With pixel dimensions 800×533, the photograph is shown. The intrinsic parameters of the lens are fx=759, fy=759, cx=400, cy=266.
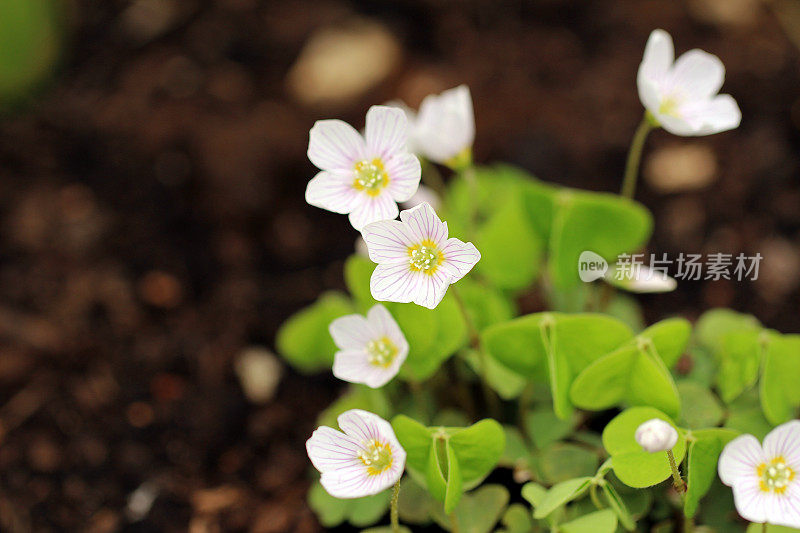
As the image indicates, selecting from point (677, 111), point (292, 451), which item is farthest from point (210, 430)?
point (677, 111)

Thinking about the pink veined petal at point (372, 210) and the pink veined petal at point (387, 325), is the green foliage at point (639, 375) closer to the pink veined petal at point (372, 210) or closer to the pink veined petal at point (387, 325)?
the pink veined petal at point (387, 325)

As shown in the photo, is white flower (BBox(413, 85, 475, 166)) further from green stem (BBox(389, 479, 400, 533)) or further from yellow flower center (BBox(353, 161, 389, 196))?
green stem (BBox(389, 479, 400, 533))

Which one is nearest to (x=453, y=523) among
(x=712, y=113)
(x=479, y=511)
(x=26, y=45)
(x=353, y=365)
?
(x=479, y=511)

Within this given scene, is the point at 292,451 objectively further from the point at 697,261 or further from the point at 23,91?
the point at 23,91

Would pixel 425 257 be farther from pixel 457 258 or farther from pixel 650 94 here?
pixel 650 94

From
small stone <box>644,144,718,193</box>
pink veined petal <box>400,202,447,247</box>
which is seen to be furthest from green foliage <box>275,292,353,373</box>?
small stone <box>644,144,718,193</box>

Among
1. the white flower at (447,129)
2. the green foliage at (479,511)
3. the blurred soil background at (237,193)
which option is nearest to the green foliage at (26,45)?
the blurred soil background at (237,193)
